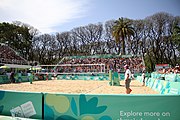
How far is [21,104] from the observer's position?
520cm

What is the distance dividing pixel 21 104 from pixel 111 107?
2635mm

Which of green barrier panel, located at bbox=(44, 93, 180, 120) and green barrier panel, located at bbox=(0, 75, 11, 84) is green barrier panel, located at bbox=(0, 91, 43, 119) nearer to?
green barrier panel, located at bbox=(44, 93, 180, 120)

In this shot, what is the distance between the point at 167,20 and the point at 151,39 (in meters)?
6.64

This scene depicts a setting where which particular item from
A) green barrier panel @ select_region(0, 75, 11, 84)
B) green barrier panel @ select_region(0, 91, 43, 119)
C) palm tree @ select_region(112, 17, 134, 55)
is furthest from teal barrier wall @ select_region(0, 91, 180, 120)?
palm tree @ select_region(112, 17, 134, 55)

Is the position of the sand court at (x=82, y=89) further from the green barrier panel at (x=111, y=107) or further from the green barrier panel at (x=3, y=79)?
the green barrier panel at (x=111, y=107)

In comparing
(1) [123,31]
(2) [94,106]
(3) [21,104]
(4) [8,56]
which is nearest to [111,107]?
(2) [94,106]

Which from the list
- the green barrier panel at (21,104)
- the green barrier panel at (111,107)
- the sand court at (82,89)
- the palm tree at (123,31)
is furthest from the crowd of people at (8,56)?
the green barrier panel at (111,107)

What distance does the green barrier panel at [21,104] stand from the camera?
196 inches

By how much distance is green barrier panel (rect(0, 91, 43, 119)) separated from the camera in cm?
498

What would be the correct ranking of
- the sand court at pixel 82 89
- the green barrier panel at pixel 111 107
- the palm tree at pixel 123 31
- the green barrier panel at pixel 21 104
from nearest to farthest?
the green barrier panel at pixel 111 107 → the green barrier panel at pixel 21 104 → the sand court at pixel 82 89 → the palm tree at pixel 123 31

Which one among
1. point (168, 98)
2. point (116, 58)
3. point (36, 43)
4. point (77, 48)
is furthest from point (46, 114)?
point (36, 43)

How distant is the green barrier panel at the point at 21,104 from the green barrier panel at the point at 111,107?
10.1 inches

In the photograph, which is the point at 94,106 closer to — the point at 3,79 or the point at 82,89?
the point at 82,89

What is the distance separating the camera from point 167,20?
137 ft
